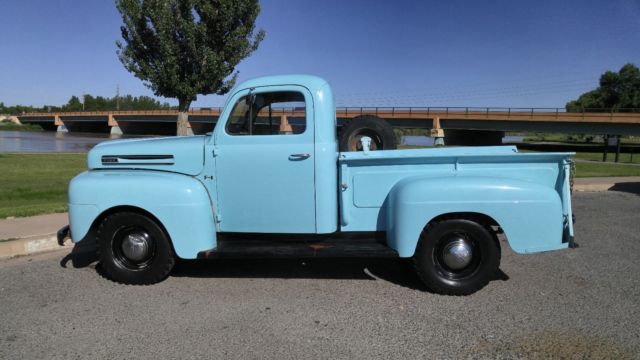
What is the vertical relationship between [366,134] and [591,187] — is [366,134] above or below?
above

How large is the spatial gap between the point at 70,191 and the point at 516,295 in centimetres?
455

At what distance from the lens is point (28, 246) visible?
19.1 feet

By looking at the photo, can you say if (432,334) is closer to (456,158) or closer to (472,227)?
(472,227)

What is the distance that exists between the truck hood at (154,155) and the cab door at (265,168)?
265mm

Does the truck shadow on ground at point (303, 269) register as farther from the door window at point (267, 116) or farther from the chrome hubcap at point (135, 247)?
the door window at point (267, 116)

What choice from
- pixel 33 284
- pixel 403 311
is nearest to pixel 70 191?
pixel 33 284

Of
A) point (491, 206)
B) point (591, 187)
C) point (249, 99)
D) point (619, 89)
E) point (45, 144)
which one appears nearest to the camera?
point (491, 206)

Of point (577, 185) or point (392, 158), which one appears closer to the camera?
point (392, 158)

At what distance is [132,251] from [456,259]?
10.6 feet

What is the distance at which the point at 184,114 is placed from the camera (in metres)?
16.6

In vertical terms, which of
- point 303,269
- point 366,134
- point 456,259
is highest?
point 366,134

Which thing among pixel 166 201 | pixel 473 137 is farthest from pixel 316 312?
pixel 473 137

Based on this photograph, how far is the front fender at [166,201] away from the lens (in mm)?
4305

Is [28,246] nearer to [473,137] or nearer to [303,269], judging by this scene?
[303,269]
